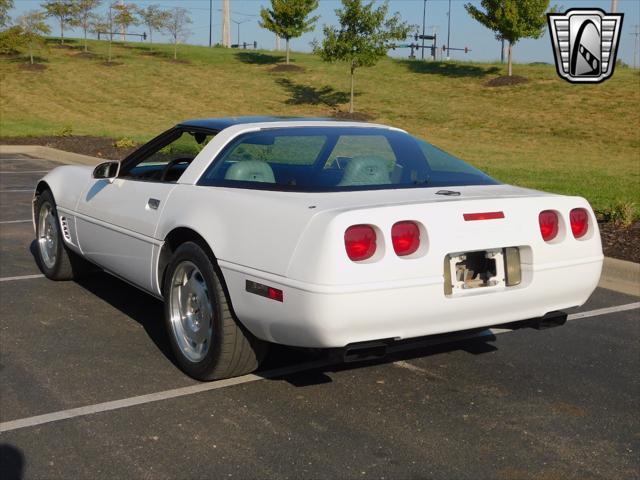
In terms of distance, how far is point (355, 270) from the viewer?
3.82 m

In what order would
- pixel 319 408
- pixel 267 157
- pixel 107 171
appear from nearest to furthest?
pixel 319 408 < pixel 267 157 < pixel 107 171

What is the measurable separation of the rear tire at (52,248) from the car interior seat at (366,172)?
10.2 feet

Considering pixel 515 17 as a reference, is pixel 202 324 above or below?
below

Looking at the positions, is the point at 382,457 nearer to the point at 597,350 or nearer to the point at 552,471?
the point at 552,471

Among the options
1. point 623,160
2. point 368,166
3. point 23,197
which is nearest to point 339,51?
point 623,160

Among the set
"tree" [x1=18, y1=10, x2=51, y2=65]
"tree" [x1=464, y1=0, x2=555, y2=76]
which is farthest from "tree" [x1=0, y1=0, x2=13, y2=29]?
"tree" [x1=464, y1=0, x2=555, y2=76]

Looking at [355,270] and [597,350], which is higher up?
[355,270]

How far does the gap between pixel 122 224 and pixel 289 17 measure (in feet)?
136

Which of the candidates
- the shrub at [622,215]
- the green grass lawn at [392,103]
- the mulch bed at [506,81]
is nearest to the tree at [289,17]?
the green grass lawn at [392,103]

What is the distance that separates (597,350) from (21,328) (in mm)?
3892

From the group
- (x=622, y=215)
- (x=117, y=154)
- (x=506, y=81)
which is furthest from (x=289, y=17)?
(x=622, y=215)

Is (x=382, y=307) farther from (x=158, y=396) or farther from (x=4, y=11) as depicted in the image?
(x=4, y=11)

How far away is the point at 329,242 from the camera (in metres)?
3.80

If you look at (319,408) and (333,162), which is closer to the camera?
(319,408)
